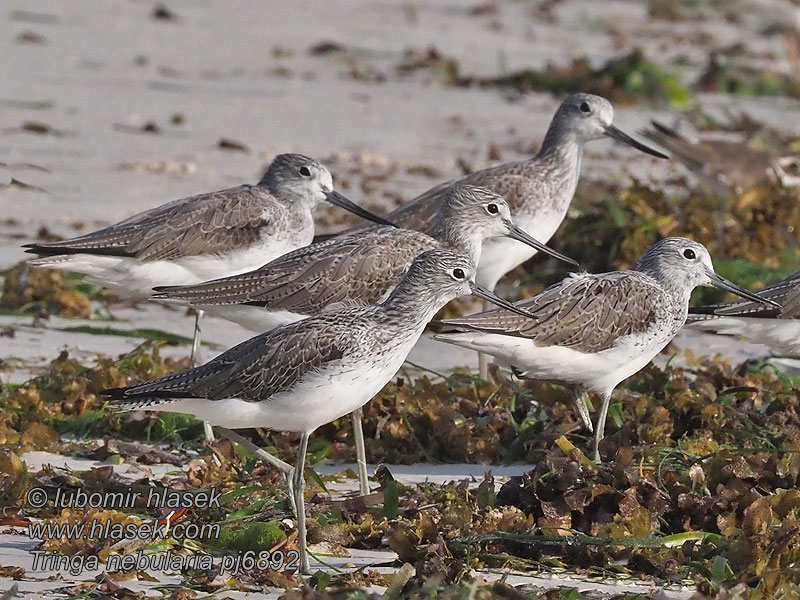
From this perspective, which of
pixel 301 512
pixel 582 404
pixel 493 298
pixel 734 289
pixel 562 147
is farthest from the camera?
pixel 562 147

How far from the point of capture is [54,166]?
10734mm

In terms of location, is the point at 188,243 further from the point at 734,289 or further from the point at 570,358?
the point at 734,289

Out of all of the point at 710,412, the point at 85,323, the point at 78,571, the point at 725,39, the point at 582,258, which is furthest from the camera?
the point at 725,39

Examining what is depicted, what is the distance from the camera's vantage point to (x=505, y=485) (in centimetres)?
546

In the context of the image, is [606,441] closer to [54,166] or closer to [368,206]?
[368,206]

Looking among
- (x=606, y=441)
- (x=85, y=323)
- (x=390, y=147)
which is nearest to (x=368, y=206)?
(x=390, y=147)

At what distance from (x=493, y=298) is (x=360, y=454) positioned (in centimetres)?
87

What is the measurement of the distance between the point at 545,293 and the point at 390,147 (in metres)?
6.01

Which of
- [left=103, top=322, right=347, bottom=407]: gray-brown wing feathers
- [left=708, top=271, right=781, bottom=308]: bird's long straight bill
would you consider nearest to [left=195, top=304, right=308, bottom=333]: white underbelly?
[left=103, top=322, right=347, bottom=407]: gray-brown wing feathers

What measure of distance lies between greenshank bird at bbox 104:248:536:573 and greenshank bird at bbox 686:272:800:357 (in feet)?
7.08

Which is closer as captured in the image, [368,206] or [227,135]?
[368,206]

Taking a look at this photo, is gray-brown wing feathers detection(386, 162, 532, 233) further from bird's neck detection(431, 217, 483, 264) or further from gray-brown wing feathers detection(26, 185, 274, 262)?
gray-brown wing feathers detection(26, 185, 274, 262)

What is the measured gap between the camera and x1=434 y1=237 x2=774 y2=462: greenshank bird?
6270 mm

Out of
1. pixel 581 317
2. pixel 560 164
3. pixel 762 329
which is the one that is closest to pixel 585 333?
pixel 581 317
